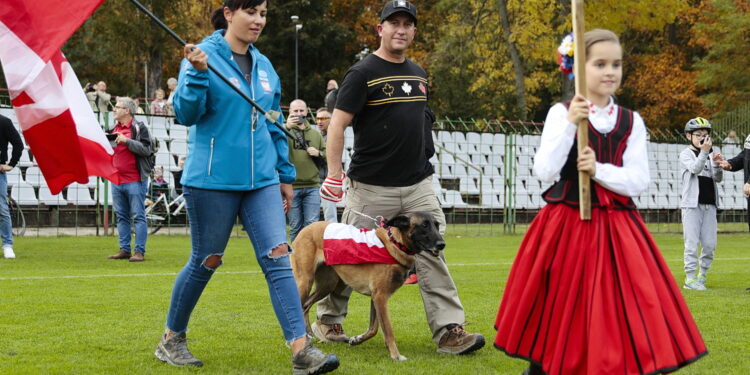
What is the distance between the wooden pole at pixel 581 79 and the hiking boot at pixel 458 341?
2122 millimetres

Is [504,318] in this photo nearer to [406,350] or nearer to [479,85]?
[406,350]

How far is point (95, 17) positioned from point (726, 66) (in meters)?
24.6

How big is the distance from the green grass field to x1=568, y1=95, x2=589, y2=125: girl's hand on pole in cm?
201

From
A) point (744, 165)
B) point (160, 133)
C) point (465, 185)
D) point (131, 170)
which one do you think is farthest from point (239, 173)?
point (465, 185)

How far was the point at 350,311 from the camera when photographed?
8.51 meters

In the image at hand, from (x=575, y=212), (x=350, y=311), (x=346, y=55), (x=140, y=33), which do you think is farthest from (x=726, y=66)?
(x=575, y=212)

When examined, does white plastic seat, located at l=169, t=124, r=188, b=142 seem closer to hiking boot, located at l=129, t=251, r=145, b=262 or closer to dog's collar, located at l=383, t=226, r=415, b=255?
hiking boot, located at l=129, t=251, r=145, b=262

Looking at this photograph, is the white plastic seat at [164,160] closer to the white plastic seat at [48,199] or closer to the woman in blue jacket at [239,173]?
the white plastic seat at [48,199]

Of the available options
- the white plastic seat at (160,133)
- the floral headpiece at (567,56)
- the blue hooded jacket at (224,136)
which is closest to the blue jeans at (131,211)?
the white plastic seat at (160,133)

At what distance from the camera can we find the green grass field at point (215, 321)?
5902 mm

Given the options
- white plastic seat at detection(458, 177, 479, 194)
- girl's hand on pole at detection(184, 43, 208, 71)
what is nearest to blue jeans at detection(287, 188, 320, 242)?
girl's hand on pole at detection(184, 43, 208, 71)

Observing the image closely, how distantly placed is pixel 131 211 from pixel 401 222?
7.96m

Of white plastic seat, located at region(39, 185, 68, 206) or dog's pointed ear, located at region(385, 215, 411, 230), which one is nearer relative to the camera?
dog's pointed ear, located at region(385, 215, 411, 230)

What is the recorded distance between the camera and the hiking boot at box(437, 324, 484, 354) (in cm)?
634
